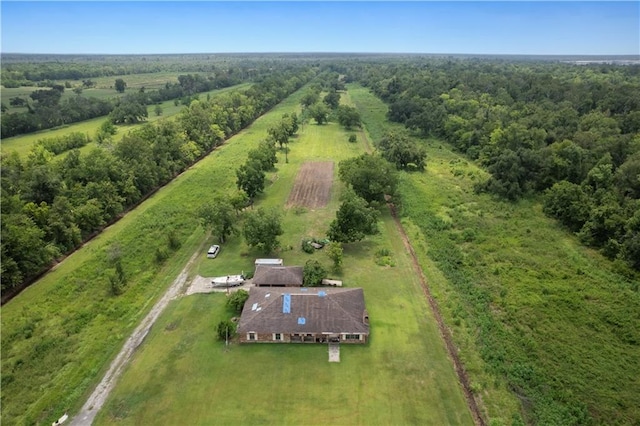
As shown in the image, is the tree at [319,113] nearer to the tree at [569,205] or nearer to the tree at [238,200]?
the tree at [238,200]

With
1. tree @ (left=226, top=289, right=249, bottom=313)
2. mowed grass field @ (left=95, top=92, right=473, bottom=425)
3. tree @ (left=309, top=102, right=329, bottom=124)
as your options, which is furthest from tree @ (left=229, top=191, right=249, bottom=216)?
tree @ (left=309, top=102, right=329, bottom=124)

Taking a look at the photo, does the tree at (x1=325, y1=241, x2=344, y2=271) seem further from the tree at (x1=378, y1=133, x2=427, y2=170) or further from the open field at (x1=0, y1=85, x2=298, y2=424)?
the tree at (x1=378, y1=133, x2=427, y2=170)

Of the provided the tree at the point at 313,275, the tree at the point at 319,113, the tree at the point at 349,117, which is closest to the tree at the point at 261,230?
the tree at the point at 313,275

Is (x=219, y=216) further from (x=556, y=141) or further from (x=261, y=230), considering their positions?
(x=556, y=141)

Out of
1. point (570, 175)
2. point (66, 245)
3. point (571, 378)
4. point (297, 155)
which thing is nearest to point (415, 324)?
point (571, 378)

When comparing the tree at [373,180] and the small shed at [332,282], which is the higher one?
the tree at [373,180]

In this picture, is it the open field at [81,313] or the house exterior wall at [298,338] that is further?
the house exterior wall at [298,338]
